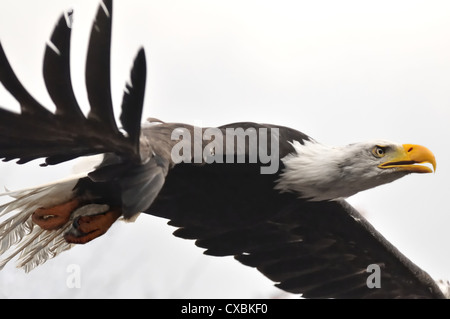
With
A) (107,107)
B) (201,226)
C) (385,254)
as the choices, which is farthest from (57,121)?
(385,254)

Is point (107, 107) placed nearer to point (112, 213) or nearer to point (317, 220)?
point (112, 213)

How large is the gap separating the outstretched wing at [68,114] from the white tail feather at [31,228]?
24.9 inches

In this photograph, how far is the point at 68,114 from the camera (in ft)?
17.6

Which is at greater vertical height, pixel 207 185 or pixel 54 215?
pixel 207 185

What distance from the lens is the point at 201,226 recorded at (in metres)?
6.98

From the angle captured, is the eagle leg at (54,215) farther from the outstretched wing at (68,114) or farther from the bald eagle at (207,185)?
the outstretched wing at (68,114)

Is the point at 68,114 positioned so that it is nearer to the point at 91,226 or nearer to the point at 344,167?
the point at 91,226

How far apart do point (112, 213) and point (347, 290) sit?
274cm
